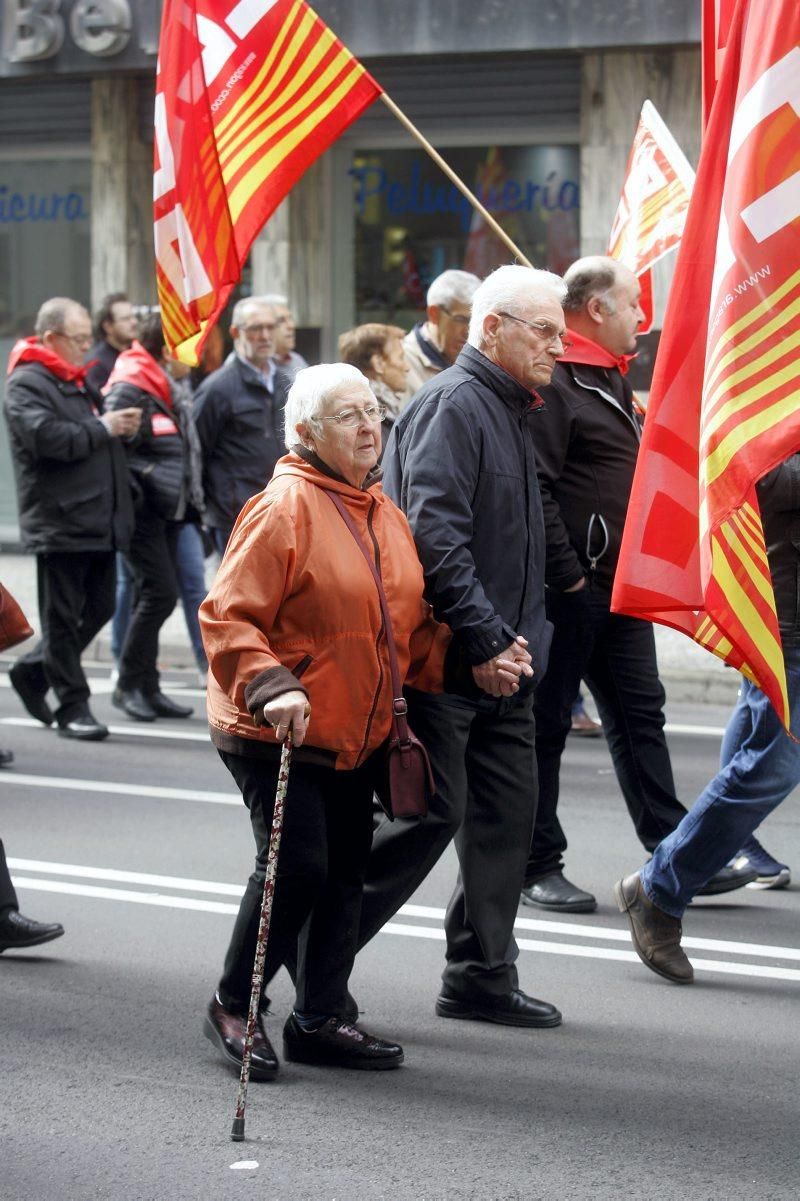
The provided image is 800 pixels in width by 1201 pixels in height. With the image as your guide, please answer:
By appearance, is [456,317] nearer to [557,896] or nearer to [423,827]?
[557,896]

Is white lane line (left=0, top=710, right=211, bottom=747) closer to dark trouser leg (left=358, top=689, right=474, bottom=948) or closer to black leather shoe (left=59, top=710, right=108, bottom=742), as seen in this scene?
black leather shoe (left=59, top=710, right=108, bottom=742)

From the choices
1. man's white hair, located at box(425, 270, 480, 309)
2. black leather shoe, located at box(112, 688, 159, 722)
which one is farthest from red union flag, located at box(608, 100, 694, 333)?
black leather shoe, located at box(112, 688, 159, 722)

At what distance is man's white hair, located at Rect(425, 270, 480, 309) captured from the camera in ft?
26.2

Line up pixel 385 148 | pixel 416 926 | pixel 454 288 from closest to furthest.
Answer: pixel 416 926 < pixel 454 288 < pixel 385 148

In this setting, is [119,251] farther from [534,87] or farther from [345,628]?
[345,628]

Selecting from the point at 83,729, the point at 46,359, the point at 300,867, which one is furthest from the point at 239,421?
the point at 300,867

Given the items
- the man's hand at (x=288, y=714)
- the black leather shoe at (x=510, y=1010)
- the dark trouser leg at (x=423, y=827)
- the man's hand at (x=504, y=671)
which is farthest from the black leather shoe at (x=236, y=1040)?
the man's hand at (x=504, y=671)

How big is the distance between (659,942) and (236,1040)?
1.40 meters

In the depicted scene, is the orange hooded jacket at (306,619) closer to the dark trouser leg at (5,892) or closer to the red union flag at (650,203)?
the dark trouser leg at (5,892)

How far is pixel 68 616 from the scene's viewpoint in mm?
9227

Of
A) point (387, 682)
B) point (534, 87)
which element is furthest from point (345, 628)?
point (534, 87)

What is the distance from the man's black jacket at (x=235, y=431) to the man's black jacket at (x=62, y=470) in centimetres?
66

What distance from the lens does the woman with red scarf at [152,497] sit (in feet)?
32.2

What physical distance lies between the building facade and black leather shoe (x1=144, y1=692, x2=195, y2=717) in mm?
5778
